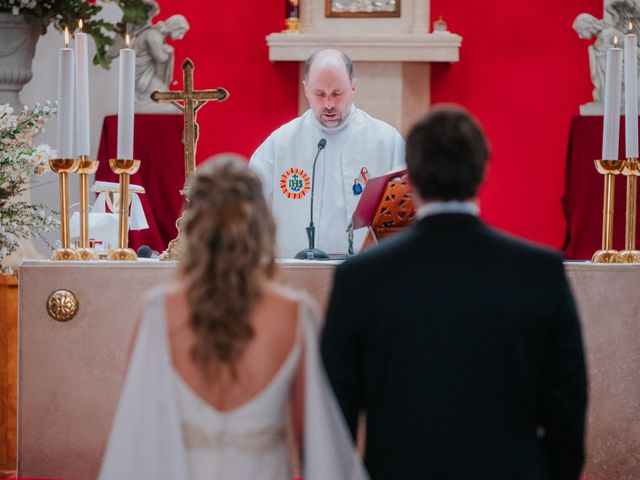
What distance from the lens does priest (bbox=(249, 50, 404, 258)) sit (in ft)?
17.4

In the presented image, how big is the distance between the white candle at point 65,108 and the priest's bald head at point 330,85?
174 centimetres

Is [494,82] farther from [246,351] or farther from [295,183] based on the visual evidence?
[246,351]

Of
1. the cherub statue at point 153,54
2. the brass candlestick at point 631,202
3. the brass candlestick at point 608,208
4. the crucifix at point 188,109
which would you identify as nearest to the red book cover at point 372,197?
the crucifix at point 188,109

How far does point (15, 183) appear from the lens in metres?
4.86

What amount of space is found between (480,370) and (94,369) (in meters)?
2.01

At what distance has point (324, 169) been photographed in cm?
562

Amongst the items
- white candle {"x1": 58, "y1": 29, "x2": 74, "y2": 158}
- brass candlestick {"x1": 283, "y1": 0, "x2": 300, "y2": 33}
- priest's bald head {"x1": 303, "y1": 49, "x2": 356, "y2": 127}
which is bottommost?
white candle {"x1": 58, "y1": 29, "x2": 74, "y2": 158}

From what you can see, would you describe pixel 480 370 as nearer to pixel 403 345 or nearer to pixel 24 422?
pixel 403 345

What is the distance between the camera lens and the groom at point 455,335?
2311mm

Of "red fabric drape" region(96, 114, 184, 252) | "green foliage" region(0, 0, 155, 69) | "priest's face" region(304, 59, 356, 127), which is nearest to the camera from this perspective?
"priest's face" region(304, 59, 356, 127)

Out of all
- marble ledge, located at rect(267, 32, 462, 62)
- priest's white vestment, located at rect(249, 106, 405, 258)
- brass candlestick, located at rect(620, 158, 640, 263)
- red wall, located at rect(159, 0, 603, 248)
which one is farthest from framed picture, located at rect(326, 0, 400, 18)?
brass candlestick, located at rect(620, 158, 640, 263)

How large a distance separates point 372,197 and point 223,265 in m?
1.73

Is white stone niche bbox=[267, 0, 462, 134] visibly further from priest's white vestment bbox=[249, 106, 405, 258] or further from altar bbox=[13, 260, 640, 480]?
altar bbox=[13, 260, 640, 480]

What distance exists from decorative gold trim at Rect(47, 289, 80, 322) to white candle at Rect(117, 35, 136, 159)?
539 millimetres
